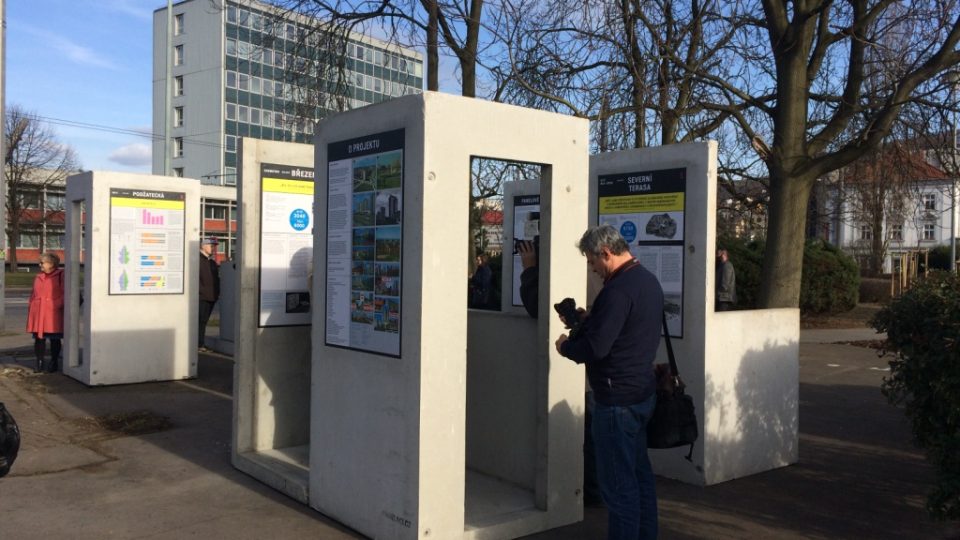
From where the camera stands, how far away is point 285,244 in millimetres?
6727

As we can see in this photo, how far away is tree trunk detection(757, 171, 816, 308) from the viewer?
406 inches

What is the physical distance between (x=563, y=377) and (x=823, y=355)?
11.4 metres

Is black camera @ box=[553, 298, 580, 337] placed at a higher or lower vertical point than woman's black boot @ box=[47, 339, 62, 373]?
higher

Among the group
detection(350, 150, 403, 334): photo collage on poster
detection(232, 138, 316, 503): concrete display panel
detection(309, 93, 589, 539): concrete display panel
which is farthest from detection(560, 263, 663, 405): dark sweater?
detection(232, 138, 316, 503): concrete display panel

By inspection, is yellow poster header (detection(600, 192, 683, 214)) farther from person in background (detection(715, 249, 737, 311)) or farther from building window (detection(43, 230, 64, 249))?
building window (detection(43, 230, 64, 249))

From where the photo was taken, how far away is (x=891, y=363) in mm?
5156

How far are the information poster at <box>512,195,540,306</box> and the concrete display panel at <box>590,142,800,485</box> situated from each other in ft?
7.85

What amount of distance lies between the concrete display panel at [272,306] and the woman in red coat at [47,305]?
17.7 ft

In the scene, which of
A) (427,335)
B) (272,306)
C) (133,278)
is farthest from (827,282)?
(427,335)

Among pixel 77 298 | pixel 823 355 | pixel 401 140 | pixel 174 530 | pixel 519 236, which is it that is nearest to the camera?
pixel 401 140

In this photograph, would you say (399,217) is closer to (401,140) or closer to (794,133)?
(401,140)

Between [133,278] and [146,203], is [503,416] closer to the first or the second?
[133,278]

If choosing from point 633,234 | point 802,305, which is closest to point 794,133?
point 633,234

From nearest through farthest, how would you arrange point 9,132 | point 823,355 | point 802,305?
1. point 823,355
2. point 802,305
3. point 9,132
